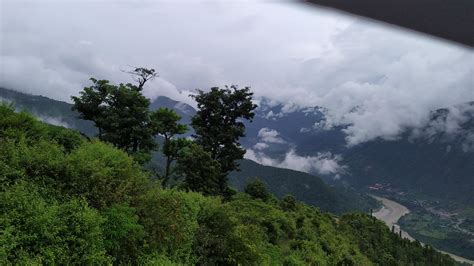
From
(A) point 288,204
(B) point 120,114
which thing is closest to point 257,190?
(A) point 288,204

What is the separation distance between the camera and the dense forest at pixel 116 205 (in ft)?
33.1

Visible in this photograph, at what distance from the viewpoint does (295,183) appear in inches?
4471

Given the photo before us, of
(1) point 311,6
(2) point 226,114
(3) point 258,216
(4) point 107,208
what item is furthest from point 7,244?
(2) point 226,114

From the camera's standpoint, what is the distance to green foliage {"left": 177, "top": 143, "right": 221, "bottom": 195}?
2544 cm

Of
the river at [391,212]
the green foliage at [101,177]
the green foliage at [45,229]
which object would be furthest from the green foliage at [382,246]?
the river at [391,212]

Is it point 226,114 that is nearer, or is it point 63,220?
point 63,220

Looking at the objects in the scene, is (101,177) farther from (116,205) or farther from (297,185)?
(297,185)

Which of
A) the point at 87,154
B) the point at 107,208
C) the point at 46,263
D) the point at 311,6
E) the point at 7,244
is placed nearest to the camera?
the point at 311,6

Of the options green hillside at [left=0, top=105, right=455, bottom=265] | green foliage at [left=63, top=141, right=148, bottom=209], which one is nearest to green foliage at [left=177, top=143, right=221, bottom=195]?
green hillside at [left=0, top=105, right=455, bottom=265]

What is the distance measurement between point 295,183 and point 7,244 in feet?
350

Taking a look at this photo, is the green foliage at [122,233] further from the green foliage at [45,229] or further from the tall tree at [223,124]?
the tall tree at [223,124]

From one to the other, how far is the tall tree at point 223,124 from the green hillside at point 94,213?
1231 centimetres

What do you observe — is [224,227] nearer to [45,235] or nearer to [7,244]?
[45,235]

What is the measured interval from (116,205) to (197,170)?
43.9 ft
